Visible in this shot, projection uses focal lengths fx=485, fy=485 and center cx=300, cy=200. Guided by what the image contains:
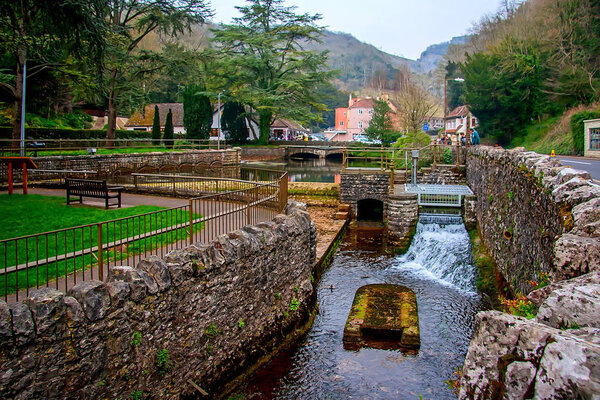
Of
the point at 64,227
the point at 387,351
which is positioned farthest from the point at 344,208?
the point at 64,227

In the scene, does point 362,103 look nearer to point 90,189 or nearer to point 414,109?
point 414,109

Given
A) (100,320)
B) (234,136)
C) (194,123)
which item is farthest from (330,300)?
(234,136)

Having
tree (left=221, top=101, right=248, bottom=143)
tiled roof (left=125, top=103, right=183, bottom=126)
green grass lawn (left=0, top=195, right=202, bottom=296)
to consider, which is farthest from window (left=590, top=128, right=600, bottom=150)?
A: tiled roof (left=125, top=103, right=183, bottom=126)

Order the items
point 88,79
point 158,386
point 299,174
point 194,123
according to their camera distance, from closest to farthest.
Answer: point 158,386 < point 88,79 < point 299,174 < point 194,123

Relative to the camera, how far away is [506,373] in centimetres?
283

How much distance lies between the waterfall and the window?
13.9 metres

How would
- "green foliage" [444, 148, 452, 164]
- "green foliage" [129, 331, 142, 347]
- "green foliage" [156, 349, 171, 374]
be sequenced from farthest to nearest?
"green foliage" [444, 148, 452, 164]
"green foliage" [156, 349, 171, 374]
"green foliage" [129, 331, 142, 347]

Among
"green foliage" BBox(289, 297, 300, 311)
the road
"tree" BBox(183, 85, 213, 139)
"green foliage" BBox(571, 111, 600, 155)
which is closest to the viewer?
"green foliage" BBox(289, 297, 300, 311)

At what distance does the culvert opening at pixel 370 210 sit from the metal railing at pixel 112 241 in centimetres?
1158

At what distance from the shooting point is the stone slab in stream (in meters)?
10.2

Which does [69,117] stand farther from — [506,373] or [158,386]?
[506,373]

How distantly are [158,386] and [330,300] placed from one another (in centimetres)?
717

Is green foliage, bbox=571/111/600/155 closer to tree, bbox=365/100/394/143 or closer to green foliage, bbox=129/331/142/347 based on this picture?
tree, bbox=365/100/394/143

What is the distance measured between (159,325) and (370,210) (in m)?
20.9
